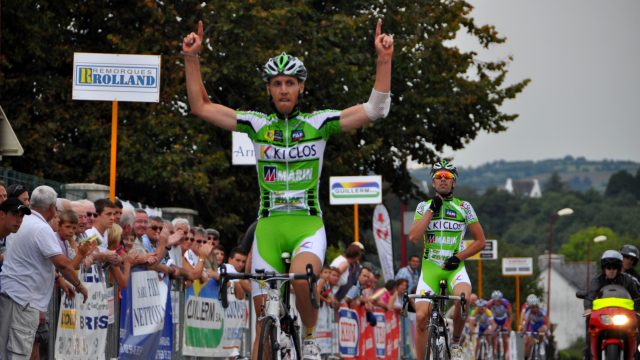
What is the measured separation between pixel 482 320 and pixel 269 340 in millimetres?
27274

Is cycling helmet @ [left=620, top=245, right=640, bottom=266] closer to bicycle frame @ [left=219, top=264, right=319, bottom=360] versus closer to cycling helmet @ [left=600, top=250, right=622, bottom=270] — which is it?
cycling helmet @ [left=600, top=250, right=622, bottom=270]

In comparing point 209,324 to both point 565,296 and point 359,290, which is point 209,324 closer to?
point 359,290

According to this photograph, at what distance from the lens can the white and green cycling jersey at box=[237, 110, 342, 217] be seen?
992 cm

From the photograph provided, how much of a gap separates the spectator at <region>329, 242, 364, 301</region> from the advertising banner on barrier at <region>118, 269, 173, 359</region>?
655 cm

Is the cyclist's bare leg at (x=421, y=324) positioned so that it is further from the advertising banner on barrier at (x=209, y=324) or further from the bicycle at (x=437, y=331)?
the advertising banner on barrier at (x=209, y=324)

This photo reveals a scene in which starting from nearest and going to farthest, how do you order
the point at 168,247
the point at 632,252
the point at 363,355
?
the point at 168,247 < the point at 632,252 < the point at 363,355

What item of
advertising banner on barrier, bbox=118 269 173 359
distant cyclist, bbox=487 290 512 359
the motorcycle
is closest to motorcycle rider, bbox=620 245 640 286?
the motorcycle

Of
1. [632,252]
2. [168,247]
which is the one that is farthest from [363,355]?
[168,247]

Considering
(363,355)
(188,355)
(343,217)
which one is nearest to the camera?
(188,355)

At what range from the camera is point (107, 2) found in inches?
1337

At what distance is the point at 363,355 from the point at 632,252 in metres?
6.47

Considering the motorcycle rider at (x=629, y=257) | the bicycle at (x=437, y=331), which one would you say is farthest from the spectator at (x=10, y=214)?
the motorcycle rider at (x=629, y=257)

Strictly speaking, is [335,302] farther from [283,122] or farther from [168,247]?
[283,122]

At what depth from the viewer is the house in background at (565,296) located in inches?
6629
